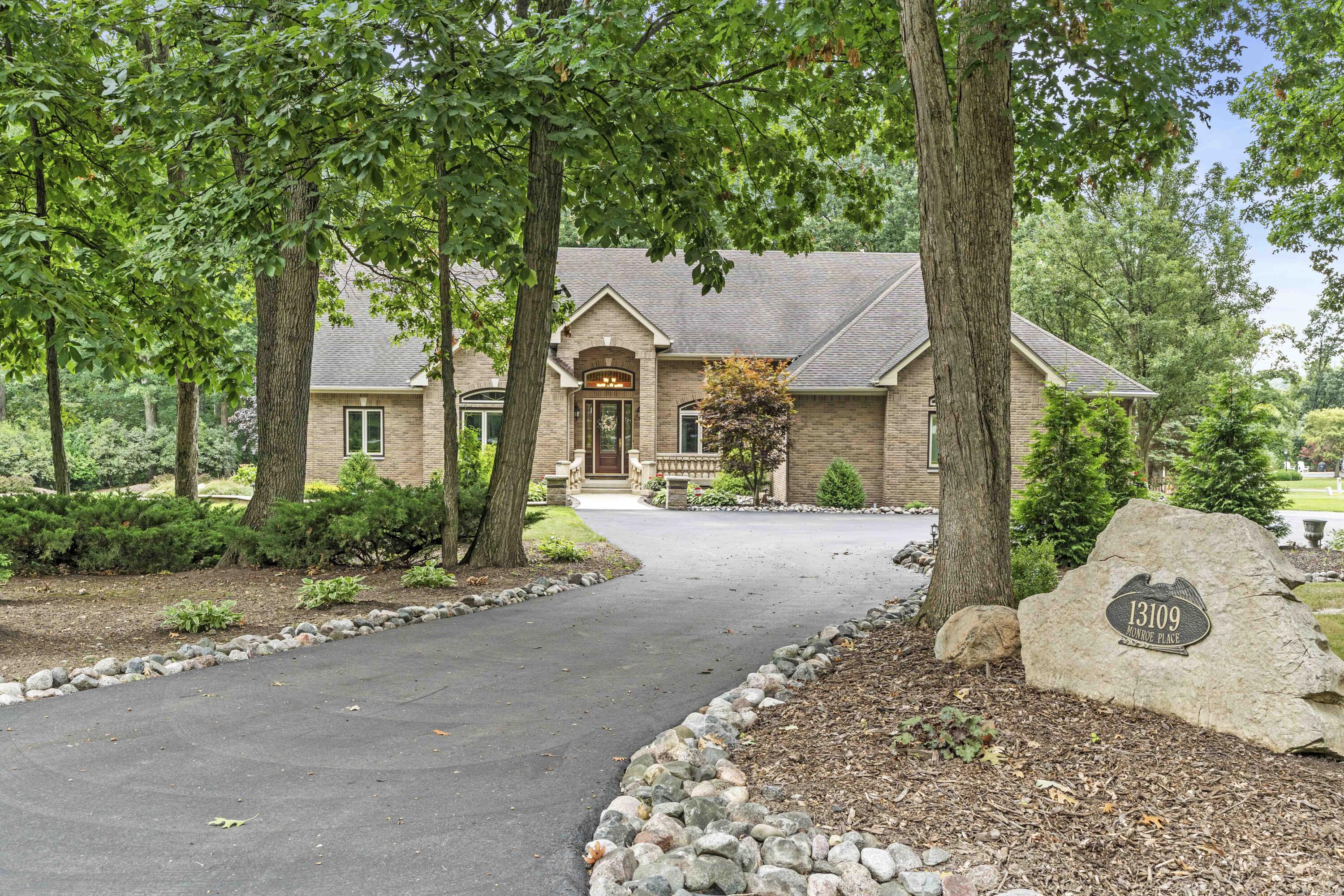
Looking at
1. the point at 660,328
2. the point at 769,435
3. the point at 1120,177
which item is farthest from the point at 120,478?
the point at 1120,177

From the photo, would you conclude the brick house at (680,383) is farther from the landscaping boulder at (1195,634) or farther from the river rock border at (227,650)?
the landscaping boulder at (1195,634)

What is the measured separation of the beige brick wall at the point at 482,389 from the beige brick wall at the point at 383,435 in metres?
0.47

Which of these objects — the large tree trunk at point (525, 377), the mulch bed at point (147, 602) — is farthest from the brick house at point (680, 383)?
the large tree trunk at point (525, 377)

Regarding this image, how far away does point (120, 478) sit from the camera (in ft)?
104

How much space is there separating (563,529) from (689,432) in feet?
39.8

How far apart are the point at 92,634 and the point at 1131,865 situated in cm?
775

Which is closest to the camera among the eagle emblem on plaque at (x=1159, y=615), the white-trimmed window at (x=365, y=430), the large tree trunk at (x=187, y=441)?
the eagle emblem on plaque at (x=1159, y=615)

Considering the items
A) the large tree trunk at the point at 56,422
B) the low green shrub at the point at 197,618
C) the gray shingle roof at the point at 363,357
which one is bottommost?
the low green shrub at the point at 197,618

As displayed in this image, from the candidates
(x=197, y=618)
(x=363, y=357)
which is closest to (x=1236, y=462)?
(x=197, y=618)

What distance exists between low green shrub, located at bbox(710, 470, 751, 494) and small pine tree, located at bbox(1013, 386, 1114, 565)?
13.1m

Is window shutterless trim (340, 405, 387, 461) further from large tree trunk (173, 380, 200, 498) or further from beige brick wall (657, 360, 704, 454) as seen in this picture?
large tree trunk (173, 380, 200, 498)

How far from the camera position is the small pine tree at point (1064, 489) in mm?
11328

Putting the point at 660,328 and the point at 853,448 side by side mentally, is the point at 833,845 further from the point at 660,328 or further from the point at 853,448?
the point at 660,328

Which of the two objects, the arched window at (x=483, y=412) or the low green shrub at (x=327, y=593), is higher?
the arched window at (x=483, y=412)
